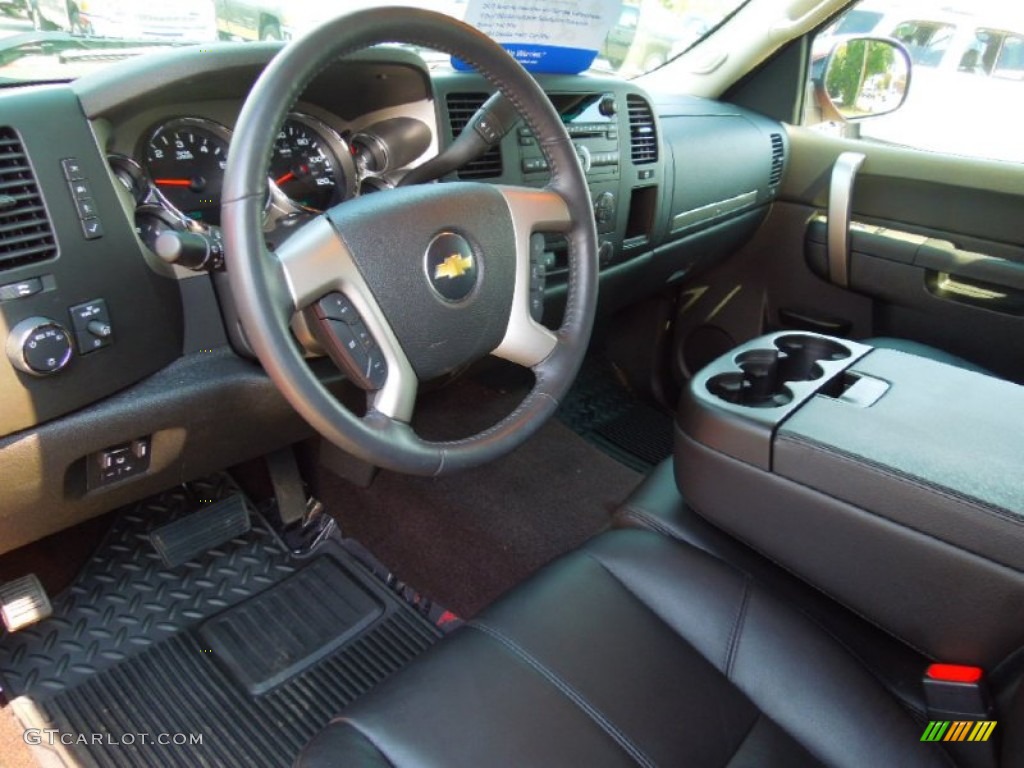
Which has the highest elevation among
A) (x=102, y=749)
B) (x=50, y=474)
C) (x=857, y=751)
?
(x=50, y=474)

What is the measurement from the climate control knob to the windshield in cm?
35

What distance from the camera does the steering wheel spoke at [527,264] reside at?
1.16 meters

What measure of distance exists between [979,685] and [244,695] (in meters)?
1.13

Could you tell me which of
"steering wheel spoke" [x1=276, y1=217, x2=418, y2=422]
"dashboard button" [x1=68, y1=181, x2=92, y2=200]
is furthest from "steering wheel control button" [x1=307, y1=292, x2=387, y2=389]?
"dashboard button" [x1=68, y1=181, x2=92, y2=200]

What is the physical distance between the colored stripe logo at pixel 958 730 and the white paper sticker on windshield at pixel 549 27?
4.00 ft

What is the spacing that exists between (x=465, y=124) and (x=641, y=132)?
625mm

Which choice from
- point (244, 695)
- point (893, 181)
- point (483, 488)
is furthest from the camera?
point (893, 181)

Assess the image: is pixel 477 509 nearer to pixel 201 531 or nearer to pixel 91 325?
pixel 201 531

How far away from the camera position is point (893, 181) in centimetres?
226

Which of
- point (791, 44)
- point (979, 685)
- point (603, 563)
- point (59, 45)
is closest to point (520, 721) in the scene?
point (603, 563)

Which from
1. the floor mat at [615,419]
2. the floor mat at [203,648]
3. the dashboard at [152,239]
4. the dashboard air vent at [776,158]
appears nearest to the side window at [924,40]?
the dashboard air vent at [776,158]

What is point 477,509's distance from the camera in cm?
200

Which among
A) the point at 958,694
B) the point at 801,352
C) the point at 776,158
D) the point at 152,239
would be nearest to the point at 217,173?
the point at 152,239

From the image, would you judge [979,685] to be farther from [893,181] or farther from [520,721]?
[893,181]
